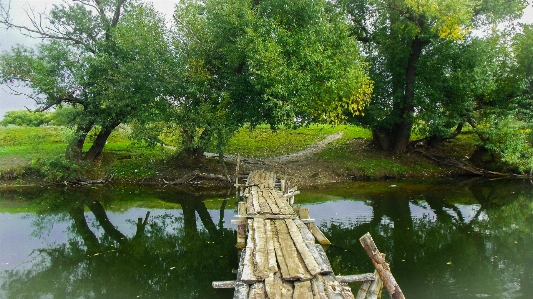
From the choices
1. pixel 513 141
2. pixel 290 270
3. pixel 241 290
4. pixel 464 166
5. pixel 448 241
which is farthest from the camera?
pixel 464 166

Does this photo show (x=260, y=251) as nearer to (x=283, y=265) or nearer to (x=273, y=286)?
(x=283, y=265)

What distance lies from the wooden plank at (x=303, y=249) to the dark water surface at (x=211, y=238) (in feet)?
7.14

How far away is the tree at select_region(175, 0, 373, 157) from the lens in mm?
19047

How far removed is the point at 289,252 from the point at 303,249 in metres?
0.28

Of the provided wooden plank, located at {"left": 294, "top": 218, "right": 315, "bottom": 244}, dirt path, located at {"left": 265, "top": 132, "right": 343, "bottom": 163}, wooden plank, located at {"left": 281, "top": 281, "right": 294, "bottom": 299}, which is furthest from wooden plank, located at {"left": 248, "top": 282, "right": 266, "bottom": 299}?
dirt path, located at {"left": 265, "top": 132, "right": 343, "bottom": 163}

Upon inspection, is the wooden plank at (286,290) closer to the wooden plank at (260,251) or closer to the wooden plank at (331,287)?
the wooden plank at (260,251)

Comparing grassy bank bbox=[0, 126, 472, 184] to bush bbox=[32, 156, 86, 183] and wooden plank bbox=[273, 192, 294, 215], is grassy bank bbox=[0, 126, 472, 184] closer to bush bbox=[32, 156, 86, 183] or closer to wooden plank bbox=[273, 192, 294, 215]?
bush bbox=[32, 156, 86, 183]

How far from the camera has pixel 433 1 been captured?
21.3m

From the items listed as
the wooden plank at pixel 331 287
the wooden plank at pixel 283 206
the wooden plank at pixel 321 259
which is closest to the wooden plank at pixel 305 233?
the wooden plank at pixel 321 259

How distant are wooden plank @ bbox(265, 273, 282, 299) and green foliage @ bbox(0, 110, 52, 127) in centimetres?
3780

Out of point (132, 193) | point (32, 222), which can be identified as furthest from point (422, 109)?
point (32, 222)

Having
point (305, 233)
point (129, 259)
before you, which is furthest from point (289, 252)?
point (129, 259)

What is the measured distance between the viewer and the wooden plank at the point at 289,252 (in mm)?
6539

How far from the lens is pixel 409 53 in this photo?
25.7m
